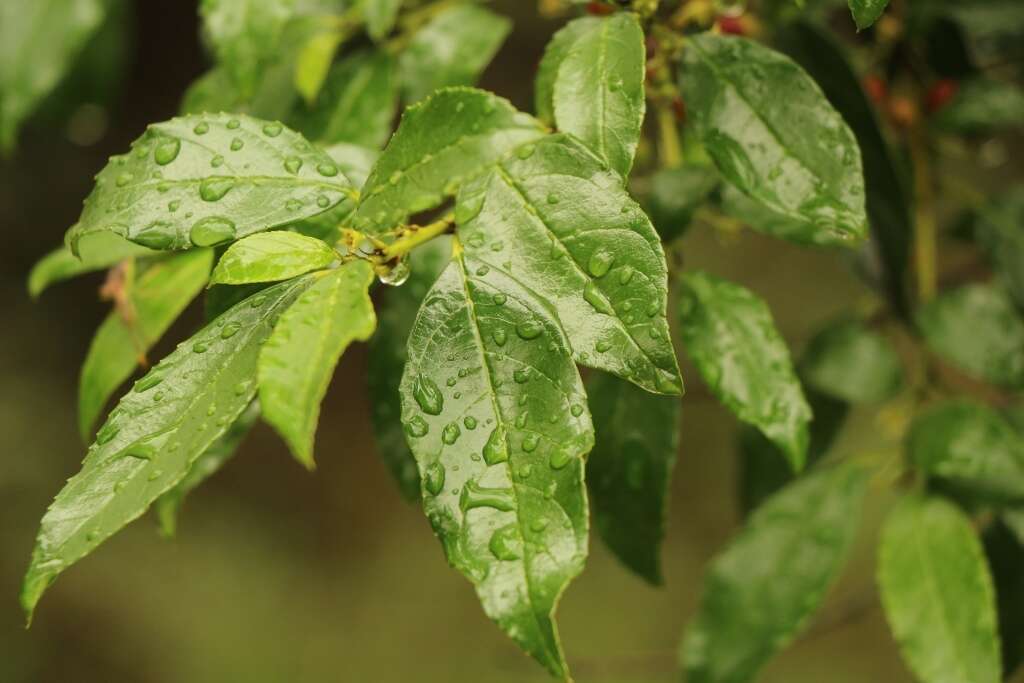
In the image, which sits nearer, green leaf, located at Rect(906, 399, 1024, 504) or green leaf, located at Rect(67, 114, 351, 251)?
green leaf, located at Rect(67, 114, 351, 251)

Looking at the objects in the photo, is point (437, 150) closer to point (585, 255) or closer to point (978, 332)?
point (585, 255)

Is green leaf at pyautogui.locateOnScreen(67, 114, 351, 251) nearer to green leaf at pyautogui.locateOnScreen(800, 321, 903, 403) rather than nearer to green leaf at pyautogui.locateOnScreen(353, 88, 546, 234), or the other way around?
green leaf at pyautogui.locateOnScreen(353, 88, 546, 234)

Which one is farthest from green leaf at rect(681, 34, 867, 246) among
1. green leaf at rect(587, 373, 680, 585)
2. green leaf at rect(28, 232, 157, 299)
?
green leaf at rect(28, 232, 157, 299)

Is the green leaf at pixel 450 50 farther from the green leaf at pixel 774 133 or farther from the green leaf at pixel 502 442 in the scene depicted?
the green leaf at pixel 502 442

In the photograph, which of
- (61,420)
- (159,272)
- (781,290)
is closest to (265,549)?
(61,420)

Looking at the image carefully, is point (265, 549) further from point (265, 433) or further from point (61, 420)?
point (61, 420)

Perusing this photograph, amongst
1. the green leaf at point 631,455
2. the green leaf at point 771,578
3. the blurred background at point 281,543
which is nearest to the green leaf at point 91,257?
the green leaf at point 631,455
